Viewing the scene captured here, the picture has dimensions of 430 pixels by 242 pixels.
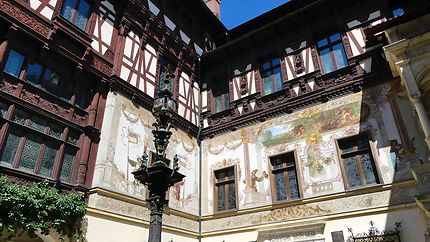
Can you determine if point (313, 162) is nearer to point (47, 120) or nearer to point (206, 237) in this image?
point (206, 237)

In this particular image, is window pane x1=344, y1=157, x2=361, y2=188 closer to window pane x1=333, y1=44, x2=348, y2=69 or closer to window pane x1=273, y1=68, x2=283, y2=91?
window pane x1=333, y1=44, x2=348, y2=69

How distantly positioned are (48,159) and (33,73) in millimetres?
2434

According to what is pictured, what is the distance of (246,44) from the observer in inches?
584

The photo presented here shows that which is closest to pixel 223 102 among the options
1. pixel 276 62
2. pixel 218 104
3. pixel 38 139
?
pixel 218 104

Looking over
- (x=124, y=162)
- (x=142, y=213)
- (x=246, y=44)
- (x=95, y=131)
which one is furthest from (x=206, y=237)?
(x=246, y=44)

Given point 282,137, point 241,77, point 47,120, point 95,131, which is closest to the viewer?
point 47,120

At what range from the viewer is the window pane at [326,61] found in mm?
12531

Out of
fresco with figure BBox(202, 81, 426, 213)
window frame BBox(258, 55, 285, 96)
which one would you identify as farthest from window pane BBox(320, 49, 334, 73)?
window frame BBox(258, 55, 285, 96)

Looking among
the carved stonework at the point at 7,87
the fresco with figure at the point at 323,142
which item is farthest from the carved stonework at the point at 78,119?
the fresco with figure at the point at 323,142

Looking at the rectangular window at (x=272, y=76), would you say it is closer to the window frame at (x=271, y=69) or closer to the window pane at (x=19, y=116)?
the window frame at (x=271, y=69)

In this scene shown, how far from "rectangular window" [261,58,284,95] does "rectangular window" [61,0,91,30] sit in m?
7.30

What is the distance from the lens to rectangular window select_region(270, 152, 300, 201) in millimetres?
11718

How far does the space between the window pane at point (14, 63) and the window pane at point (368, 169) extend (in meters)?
10.5

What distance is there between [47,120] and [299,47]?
377 inches
